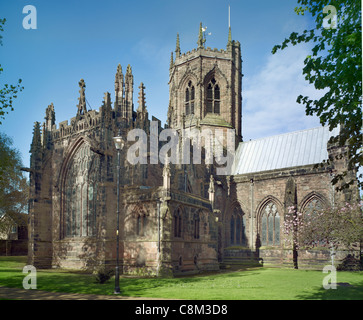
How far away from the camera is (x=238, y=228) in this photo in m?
38.8

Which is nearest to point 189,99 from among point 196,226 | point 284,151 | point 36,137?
point 284,151

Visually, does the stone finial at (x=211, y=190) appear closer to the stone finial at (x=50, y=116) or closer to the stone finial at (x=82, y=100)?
the stone finial at (x=82, y=100)

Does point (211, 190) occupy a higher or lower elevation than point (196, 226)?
higher

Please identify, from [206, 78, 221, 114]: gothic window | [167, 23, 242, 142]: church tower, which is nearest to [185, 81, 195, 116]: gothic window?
[167, 23, 242, 142]: church tower

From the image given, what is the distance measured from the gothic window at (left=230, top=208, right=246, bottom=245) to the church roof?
4606 mm

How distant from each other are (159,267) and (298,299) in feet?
40.7

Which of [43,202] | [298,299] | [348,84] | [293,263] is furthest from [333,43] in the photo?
[43,202]

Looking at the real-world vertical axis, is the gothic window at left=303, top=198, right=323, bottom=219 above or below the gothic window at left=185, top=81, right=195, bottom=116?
below

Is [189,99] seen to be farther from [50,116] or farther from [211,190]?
[50,116]

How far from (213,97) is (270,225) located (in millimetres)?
16870

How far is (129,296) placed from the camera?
1531cm

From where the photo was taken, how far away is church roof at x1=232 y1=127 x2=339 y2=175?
3669cm

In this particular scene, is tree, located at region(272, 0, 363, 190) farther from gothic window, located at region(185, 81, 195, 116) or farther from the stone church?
gothic window, located at region(185, 81, 195, 116)

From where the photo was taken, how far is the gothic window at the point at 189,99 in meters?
45.9
